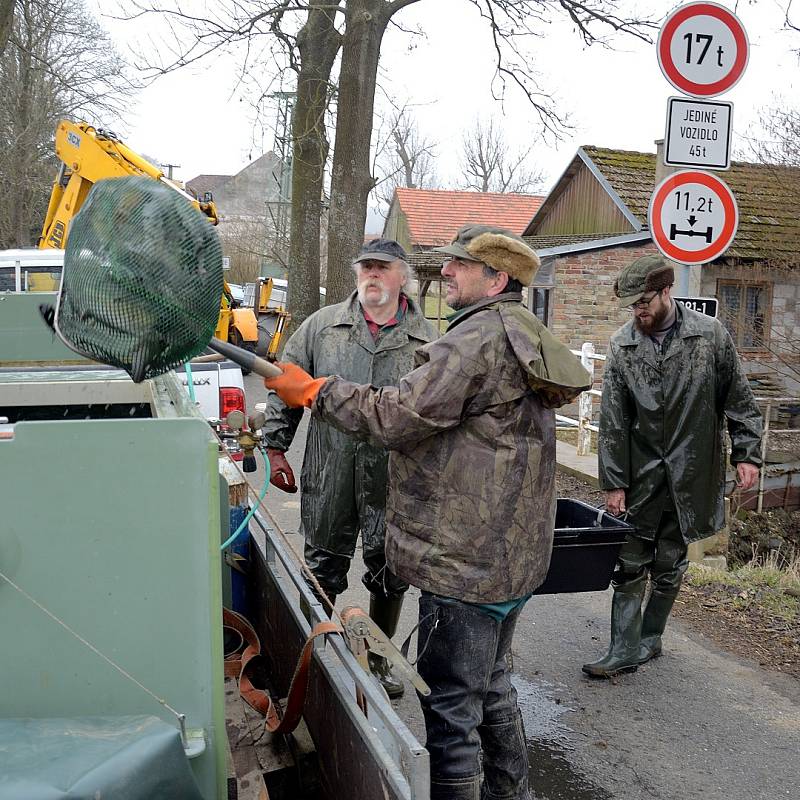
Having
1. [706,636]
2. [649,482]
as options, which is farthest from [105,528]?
[706,636]

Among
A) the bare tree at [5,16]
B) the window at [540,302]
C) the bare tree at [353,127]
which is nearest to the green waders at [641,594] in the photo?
the bare tree at [353,127]

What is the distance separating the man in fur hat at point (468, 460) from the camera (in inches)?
107

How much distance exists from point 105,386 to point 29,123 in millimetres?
31177

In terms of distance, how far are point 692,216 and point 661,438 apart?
4.76ft

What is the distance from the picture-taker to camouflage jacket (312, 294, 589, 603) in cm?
269

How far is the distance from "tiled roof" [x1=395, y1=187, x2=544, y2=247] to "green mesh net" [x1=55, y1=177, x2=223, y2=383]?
35.1 meters

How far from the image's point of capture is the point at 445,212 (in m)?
39.6

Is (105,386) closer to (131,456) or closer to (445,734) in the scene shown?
(131,456)

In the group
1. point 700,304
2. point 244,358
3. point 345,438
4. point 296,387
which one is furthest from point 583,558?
point 700,304

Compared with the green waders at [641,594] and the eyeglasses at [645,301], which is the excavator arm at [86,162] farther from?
the green waders at [641,594]

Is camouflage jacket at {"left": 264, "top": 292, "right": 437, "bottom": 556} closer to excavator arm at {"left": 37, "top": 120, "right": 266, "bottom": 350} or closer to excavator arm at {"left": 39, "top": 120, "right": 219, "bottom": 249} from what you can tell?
excavator arm at {"left": 37, "top": 120, "right": 266, "bottom": 350}

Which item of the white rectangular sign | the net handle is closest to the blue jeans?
the net handle

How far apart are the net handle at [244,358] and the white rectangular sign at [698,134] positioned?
348 centimetres

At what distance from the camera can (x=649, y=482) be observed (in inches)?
183
